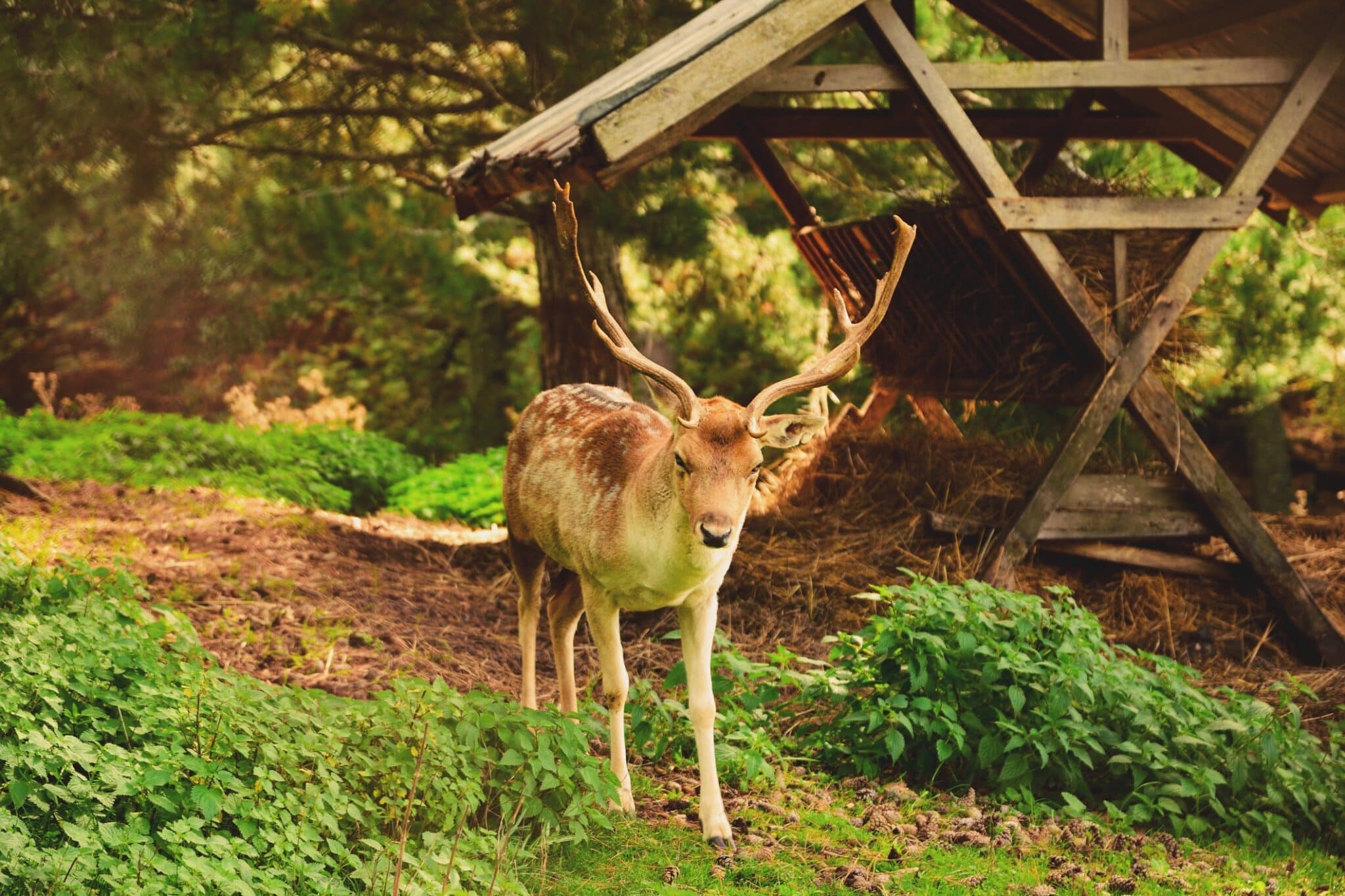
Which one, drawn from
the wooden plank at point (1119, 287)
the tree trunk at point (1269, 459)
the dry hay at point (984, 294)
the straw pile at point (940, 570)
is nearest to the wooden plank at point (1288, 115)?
the dry hay at point (984, 294)

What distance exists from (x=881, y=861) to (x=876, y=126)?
18.9 ft

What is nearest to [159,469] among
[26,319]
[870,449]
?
[870,449]

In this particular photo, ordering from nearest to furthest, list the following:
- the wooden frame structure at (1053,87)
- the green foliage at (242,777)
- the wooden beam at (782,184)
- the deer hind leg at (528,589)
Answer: the green foliage at (242,777) < the deer hind leg at (528,589) < the wooden frame structure at (1053,87) < the wooden beam at (782,184)

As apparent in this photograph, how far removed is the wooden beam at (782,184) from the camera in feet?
29.6

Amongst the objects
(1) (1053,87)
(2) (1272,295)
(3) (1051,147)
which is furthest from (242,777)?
(2) (1272,295)

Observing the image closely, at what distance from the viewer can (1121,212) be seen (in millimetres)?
7062

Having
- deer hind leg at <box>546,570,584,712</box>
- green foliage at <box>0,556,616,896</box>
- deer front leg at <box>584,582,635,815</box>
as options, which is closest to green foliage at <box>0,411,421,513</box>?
deer hind leg at <box>546,570,584,712</box>

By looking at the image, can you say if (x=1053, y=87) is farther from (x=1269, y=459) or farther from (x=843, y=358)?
(x=1269, y=459)

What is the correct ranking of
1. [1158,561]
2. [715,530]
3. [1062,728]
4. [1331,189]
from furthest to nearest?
[1331,189] < [1158,561] < [1062,728] < [715,530]

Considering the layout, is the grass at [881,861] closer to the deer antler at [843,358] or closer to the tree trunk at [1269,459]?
the deer antler at [843,358]

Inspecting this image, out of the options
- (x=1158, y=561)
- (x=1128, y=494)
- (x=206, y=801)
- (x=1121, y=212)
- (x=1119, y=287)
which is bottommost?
(x=206, y=801)

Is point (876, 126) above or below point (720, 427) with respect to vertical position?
above

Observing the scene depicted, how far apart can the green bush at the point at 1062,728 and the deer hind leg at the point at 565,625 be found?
115 cm

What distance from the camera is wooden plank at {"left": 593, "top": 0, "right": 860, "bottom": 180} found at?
5914 mm
